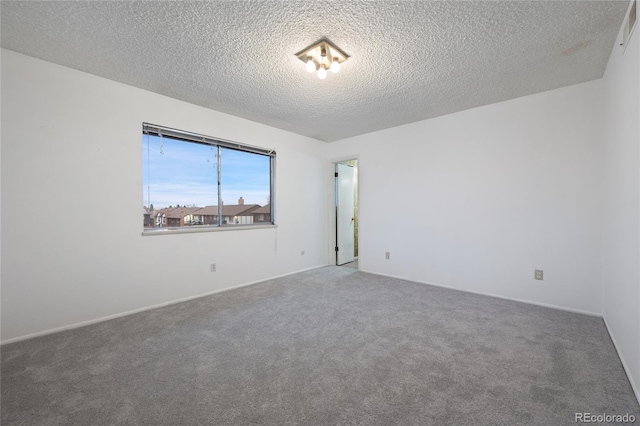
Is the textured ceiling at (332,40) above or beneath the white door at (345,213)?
above

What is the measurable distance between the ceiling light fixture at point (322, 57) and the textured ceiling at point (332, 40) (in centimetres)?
Answer: 7

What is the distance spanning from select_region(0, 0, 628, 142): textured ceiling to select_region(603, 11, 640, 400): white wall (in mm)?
364

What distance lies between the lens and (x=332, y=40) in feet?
6.66

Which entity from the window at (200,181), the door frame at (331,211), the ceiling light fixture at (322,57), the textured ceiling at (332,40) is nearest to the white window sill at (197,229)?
the window at (200,181)

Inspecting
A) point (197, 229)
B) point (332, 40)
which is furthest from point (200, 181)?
point (332, 40)

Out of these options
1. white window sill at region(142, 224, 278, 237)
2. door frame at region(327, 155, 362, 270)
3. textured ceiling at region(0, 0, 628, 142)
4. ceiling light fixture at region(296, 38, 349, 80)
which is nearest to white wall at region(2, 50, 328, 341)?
white window sill at region(142, 224, 278, 237)

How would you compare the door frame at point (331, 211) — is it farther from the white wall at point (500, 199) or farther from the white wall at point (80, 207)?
the white wall at point (80, 207)

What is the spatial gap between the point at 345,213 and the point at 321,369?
A: 3.87 meters

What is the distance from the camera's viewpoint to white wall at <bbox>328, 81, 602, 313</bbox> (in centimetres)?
270

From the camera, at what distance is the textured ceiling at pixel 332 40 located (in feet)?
5.70

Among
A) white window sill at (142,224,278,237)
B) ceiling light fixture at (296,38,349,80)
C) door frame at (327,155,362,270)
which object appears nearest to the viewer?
ceiling light fixture at (296,38,349,80)

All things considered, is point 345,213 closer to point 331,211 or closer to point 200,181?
point 331,211

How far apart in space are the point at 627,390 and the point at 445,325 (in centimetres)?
112

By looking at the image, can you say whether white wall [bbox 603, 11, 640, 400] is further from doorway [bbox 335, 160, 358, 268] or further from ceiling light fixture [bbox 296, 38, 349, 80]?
doorway [bbox 335, 160, 358, 268]
